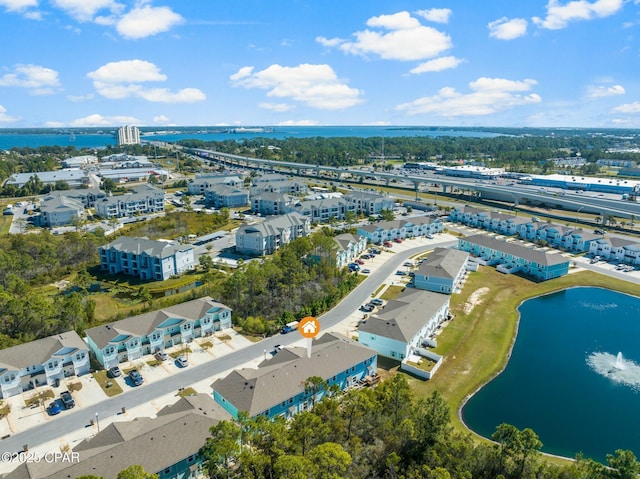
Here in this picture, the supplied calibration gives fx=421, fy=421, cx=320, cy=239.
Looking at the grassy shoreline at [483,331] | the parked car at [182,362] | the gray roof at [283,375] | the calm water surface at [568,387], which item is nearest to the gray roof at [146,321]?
the parked car at [182,362]

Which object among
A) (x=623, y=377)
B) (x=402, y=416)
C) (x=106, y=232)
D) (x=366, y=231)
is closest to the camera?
(x=402, y=416)

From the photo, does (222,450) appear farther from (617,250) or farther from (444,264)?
(617,250)

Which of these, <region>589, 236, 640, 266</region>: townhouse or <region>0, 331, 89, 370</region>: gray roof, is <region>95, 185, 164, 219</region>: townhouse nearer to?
<region>0, 331, 89, 370</region>: gray roof

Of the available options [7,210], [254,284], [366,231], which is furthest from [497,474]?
[7,210]

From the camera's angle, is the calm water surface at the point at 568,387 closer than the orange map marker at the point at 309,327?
Yes

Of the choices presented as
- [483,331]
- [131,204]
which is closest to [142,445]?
[483,331]

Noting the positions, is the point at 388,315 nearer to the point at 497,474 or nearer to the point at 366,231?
the point at 497,474

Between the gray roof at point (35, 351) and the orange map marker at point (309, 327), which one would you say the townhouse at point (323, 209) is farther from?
the gray roof at point (35, 351)
